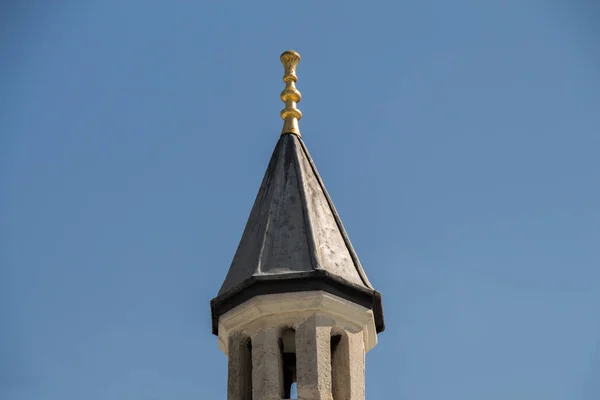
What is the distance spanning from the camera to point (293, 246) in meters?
16.7

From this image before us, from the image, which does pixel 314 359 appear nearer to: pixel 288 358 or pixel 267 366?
pixel 267 366

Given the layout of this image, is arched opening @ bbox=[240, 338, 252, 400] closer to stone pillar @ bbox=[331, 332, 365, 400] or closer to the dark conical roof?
the dark conical roof

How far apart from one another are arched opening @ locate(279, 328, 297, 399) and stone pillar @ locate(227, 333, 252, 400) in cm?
38

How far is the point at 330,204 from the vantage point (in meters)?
17.7

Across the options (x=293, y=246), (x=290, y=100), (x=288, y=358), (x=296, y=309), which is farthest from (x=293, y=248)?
(x=290, y=100)

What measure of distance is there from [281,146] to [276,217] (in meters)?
1.32

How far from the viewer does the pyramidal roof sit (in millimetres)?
16266

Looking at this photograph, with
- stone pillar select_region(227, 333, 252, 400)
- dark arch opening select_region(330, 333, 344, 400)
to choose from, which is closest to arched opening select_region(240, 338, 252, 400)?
stone pillar select_region(227, 333, 252, 400)

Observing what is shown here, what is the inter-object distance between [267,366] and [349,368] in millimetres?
887

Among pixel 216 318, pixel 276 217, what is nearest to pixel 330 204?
pixel 276 217

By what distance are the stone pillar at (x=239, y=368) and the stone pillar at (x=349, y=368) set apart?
0.91 m

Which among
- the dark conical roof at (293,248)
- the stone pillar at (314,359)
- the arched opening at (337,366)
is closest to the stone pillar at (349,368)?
the arched opening at (337,366)

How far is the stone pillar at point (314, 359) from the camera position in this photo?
15469 mm

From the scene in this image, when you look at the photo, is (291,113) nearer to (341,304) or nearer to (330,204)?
(330,204)
